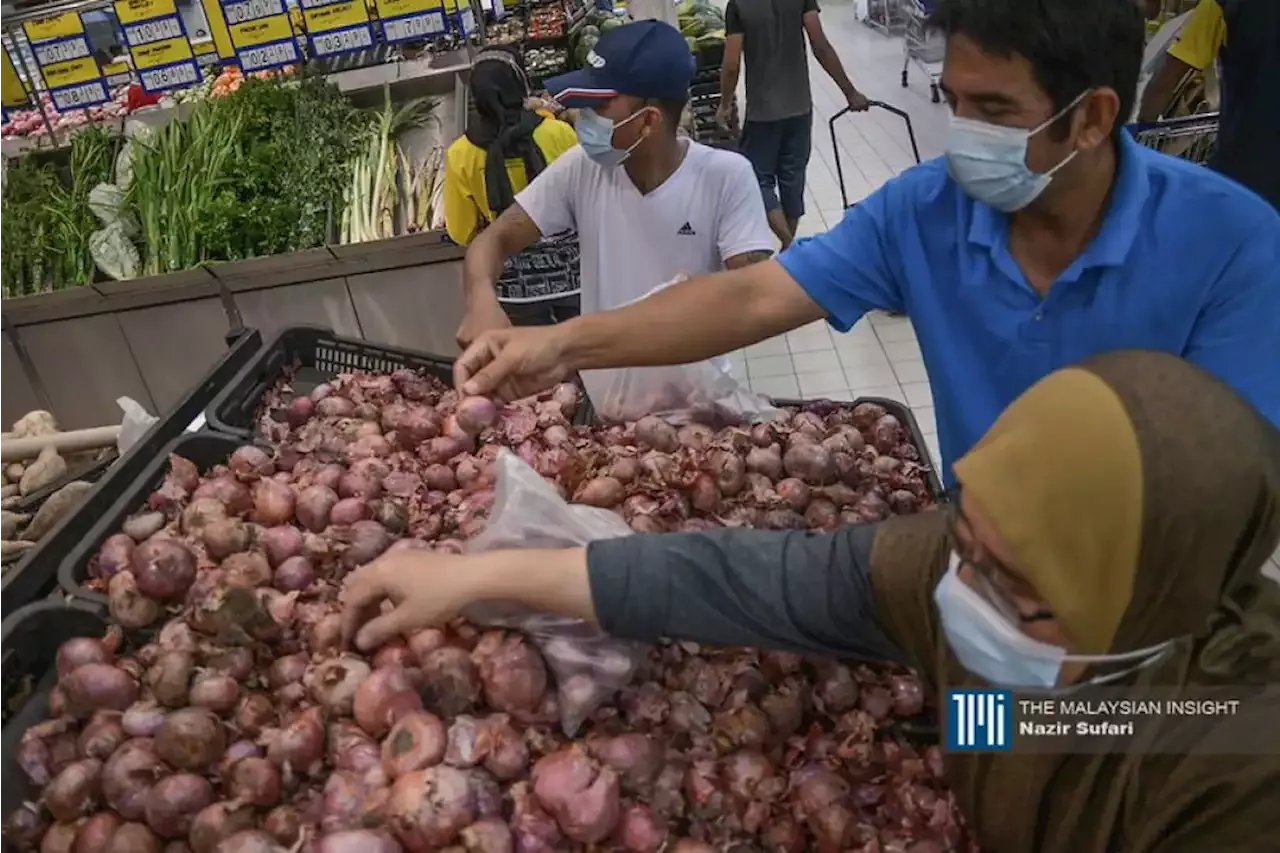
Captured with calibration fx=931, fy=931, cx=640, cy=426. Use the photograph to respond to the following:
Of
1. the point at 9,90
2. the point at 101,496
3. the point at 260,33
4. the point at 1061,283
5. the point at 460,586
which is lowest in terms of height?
the point at 101,496

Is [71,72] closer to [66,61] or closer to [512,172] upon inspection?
[66,61]

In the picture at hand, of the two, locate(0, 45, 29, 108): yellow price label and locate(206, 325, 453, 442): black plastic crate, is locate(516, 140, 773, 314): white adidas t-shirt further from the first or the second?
locate(0, 45, 29, 108): yellow price label

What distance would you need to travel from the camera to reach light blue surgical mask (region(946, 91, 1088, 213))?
4.56 ft

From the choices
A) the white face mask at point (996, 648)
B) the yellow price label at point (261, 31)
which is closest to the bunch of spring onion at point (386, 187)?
the yellow price label at point (261, 31)

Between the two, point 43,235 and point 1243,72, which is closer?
point 1243,72

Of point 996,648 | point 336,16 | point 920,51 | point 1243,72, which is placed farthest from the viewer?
point 920,51

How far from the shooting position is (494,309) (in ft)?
7.72

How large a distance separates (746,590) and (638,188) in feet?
5.44

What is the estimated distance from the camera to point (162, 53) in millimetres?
4520

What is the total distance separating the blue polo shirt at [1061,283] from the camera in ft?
4.34

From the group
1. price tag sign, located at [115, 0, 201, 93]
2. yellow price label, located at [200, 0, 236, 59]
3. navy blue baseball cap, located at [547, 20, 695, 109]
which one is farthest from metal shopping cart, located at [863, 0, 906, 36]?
navy blue baseball cap, located at [547, 20, 695, 109]

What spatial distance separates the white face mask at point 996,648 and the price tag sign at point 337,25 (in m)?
4.24

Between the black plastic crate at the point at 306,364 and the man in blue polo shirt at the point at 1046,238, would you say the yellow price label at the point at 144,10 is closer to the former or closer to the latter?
the black plastic crate at the point at 306,364

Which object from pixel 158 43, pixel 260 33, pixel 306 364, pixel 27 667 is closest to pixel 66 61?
pixel 158 43
